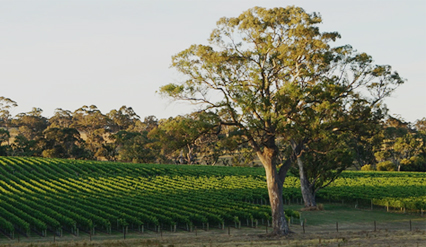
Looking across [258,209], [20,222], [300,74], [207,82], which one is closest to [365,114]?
[300,74]

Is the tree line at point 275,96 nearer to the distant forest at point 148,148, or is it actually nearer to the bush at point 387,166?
the distant forest at point 148,148

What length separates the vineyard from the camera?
32.9m

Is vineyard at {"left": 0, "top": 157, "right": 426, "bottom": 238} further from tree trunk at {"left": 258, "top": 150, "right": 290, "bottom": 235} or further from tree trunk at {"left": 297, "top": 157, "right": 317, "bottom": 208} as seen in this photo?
tree trunk at {"left": 258, "top": 150, "right": 290, "bottom": 235}

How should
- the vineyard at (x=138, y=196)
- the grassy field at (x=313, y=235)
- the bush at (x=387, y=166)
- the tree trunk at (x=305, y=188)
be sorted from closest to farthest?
the grassy field at (x=313, y=235) → the vineyard at (x=138, y=196) → the tree trunk at (x=305, y=188) → the bush at (x=387, y=166)

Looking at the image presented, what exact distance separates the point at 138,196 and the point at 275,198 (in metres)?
22.9

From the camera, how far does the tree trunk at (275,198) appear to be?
86.1 ft

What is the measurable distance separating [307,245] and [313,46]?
13505mm

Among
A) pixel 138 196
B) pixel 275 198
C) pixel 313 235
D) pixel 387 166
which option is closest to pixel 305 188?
pixel 313 235

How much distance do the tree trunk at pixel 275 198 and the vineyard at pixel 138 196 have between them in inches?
276

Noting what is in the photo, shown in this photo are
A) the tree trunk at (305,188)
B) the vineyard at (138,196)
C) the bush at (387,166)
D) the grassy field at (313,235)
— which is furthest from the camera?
the bush at (387,166)

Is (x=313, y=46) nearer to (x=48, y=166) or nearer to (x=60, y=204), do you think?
(x=60, y=204)

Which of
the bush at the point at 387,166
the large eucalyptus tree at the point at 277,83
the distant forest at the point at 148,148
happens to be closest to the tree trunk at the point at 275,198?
the large eucalyptus tree at the point at 277,83

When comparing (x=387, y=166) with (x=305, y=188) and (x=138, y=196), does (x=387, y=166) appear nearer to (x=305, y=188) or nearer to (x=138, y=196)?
(x=305, y=188)

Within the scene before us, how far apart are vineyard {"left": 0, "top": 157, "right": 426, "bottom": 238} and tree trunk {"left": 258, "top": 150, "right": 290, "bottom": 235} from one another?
7.01 m
